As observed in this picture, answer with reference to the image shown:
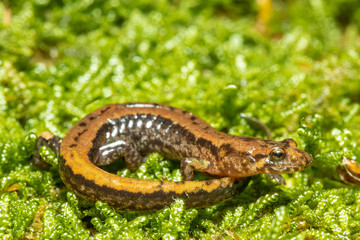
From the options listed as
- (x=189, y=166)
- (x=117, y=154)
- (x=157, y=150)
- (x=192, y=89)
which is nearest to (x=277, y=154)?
(x=189, y=166)

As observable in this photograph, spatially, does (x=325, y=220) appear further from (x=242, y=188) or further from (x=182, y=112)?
(x=182, y=112)

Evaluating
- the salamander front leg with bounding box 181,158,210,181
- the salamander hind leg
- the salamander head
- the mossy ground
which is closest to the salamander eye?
the salamander head

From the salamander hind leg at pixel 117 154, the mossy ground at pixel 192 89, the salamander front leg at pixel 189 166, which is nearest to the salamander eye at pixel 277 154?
the mossy ground at pixel 192 89

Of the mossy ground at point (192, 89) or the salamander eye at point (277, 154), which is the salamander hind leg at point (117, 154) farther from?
the salamander eye at point (277, 154)

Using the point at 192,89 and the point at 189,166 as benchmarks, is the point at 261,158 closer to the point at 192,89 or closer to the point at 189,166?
the point at 189,166

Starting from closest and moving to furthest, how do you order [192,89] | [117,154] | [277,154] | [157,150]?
1. [277,154]
2. [117,154]
3. [157,150]
4. [192,89]

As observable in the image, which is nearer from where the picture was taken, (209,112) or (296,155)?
(296,155)

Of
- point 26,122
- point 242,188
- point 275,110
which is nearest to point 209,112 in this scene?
point 275,110
